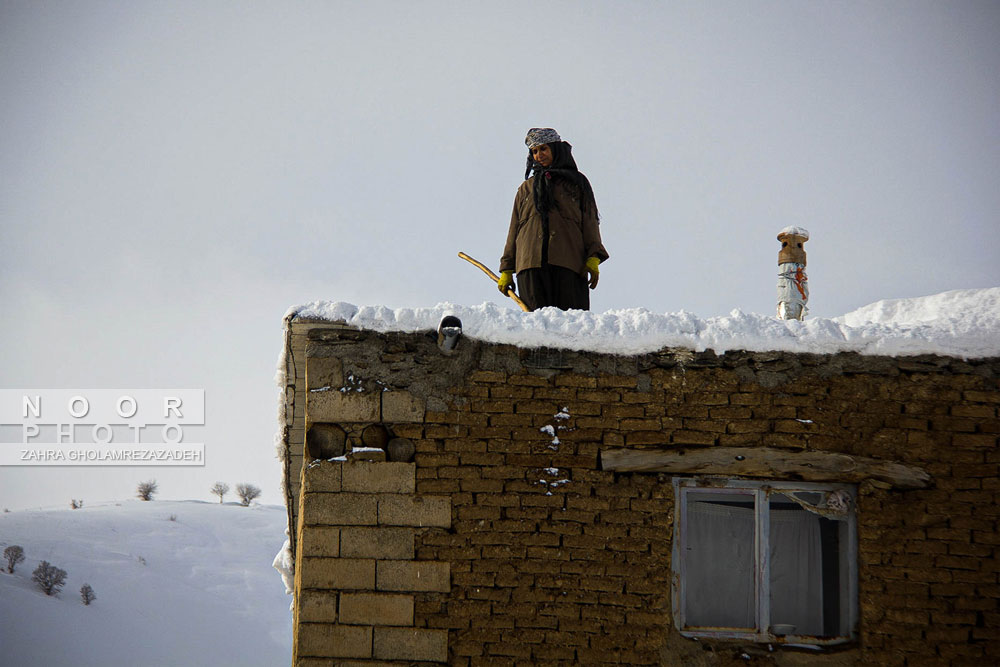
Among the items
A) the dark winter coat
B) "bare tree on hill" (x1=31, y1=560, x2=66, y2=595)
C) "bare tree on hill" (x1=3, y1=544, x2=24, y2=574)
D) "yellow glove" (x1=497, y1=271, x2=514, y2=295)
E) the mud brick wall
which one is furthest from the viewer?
"bare tree on hill" (x1=3, y1=544, x2=24, y2=574)

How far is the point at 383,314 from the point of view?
5430 mm

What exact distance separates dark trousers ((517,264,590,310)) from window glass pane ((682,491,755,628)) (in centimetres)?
196

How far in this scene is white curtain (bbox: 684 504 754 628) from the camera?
537 cm

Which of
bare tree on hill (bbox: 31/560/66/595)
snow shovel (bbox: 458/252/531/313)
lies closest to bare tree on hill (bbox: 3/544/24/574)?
bare tree on hill (bbox: 31/560/66/595)

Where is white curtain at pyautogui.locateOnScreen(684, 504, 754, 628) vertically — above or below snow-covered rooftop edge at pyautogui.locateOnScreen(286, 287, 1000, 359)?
below

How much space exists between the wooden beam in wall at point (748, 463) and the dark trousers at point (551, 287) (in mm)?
1805

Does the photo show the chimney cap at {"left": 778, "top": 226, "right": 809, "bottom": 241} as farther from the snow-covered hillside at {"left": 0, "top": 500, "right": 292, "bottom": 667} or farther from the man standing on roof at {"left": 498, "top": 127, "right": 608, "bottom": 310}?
the snow-covered hillside at {"left": 0, "top": 500, "right": 292, "bottom": 667}

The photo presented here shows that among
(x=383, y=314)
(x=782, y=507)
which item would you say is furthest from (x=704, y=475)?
(x=383, y=314)

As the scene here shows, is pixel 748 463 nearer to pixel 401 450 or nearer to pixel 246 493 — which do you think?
pixel 401 450

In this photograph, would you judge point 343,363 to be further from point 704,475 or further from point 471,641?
point 704,475

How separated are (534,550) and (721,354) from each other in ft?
5.05

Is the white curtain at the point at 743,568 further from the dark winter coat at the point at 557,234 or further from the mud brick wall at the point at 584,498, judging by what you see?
the dark winter coat at the point at 557,234

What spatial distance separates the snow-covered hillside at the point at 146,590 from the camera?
27.7 metres

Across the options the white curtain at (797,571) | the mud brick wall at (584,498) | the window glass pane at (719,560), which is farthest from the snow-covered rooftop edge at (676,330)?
the white curtain at (797,571)
